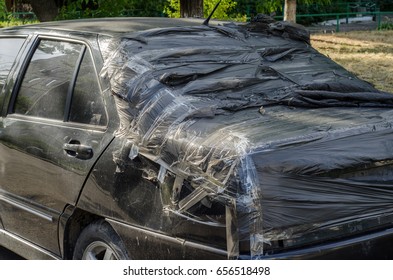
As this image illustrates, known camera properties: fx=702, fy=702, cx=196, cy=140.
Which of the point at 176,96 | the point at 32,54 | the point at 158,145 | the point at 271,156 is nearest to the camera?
the point at 271,156

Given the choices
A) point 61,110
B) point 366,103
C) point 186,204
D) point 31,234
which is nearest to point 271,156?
point 186,204

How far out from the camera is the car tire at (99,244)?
3797 mm

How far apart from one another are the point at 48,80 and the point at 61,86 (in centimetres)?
18

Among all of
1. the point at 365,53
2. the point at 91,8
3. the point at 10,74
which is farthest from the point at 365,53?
the point at 10,74

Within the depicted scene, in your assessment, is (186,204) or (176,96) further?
(176,96)

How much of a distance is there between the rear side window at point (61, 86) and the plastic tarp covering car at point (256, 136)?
201 millimetres

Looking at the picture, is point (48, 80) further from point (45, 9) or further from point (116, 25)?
point (45, 9)

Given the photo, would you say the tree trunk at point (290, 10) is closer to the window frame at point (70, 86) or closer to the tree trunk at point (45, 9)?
the tree trunk at point (45, 9)

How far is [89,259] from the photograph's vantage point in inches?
159

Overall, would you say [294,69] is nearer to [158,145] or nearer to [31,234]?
[158,145]

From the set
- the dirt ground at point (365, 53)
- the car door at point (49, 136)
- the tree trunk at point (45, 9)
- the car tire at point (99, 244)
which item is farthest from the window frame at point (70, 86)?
the dirt ground at point (365, 53)

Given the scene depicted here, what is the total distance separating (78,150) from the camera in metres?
4.09

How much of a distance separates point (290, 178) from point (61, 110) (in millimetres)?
1837

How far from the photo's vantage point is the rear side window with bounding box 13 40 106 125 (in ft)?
13.9
